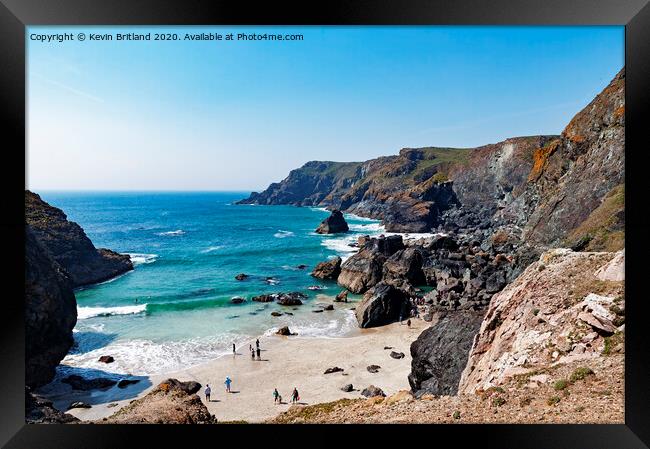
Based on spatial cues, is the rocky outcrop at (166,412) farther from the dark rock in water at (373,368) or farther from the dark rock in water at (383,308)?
the dark rock in water at (383,308)

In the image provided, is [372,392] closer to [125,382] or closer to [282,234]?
[125,382]

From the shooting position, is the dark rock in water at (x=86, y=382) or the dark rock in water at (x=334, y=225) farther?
the dark rock in water at (x=334, y=225)

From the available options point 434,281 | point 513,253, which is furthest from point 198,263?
point 513,253

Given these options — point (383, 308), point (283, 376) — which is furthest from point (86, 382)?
point (383, 308)

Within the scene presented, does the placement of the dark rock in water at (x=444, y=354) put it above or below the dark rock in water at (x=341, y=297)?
above

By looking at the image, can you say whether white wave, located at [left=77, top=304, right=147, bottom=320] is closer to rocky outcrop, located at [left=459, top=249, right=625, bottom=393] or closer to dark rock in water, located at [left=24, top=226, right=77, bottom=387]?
dark rock in water, located at [left=24, top=226, right=77, bottom=387]

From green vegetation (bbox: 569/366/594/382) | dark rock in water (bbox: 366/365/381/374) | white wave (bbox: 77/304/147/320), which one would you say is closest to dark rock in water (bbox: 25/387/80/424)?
dark rock in water (bbox: 366/365/381/374)

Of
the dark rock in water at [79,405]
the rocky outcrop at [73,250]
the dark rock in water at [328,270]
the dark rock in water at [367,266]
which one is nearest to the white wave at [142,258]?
the rocky outcrop at [73,250]

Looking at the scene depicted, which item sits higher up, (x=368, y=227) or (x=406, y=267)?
(x=368, y=227)
